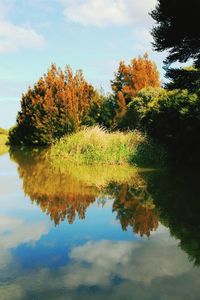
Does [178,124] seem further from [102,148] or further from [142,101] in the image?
[142,101]

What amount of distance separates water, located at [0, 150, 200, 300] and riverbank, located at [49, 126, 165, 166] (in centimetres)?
563

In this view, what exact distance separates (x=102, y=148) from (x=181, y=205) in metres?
9.76

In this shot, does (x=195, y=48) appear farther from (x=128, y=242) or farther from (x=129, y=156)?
(x=128, y=242)

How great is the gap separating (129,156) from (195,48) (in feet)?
16.4

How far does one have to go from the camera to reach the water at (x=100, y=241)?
12.3 feet

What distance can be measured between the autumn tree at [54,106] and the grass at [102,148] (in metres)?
9.30

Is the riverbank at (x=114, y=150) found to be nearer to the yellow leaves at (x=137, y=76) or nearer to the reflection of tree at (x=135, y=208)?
the reflection of tree at (x=135, y=208)

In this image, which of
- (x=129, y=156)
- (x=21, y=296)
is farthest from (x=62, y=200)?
(x=129, y=156)

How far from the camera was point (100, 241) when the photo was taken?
538 cm

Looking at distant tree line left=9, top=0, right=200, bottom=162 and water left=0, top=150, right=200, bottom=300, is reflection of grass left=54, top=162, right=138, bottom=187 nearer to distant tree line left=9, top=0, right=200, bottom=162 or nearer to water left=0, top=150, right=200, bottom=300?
water left=0, top=150, right=200, bottom=300

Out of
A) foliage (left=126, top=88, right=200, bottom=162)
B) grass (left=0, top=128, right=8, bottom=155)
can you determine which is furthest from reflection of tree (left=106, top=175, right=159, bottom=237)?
grass (left=0, top=128, right=8, bottom=155)

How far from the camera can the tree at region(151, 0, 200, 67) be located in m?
15.3

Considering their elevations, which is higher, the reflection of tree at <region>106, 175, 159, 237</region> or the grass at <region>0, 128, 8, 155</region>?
the grass at <region>0, 128, 8, 155</region>

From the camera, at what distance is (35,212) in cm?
729
